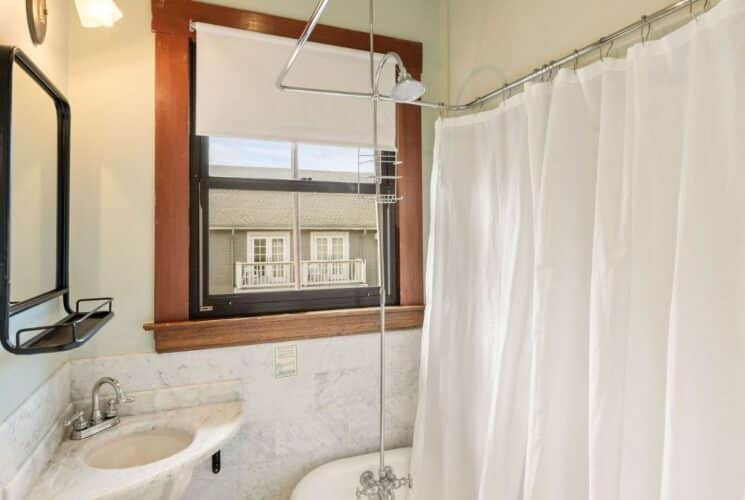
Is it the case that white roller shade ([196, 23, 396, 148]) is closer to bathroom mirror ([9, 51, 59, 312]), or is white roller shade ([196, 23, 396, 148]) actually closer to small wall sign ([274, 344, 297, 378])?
bathroom mirror ([9, 51, 59, 312])

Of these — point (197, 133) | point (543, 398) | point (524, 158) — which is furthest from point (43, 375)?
point (524, 158)

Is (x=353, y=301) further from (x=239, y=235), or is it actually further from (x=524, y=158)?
(x=524, y=158)

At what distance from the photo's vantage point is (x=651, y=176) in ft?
2.99

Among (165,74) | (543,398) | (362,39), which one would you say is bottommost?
(543,398)

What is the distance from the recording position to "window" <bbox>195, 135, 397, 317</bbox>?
162cm

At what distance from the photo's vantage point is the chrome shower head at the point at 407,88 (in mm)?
1224

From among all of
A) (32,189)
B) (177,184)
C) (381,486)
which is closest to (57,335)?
(32,189)

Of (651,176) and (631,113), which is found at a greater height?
(631,113)

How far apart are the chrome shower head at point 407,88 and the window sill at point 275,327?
3.06ft

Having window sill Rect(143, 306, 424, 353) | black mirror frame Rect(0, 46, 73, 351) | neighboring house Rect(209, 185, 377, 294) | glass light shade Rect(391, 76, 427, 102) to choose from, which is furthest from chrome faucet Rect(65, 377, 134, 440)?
glass light shade Rect(391, 76, 427, 102)

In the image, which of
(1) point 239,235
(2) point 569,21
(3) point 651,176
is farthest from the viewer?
(1) point 239,235

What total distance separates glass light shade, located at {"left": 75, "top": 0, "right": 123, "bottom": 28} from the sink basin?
1.35 m

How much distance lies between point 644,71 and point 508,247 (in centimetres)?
62

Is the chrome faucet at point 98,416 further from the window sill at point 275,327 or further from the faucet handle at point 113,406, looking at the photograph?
the window sill at point 275,327
